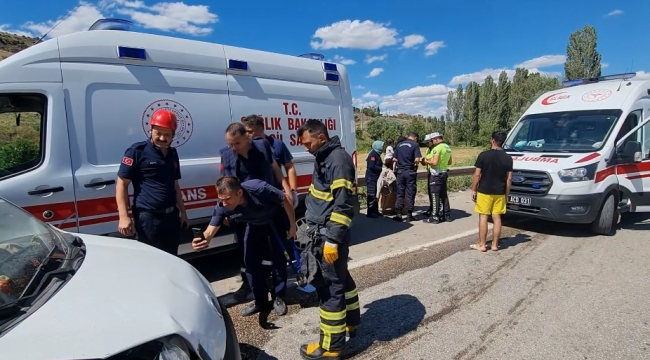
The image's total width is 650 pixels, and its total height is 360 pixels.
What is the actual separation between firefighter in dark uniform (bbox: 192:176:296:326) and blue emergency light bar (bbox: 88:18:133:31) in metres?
2.11

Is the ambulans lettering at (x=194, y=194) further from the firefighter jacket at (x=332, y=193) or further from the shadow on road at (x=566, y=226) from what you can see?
the shadow on road at (x=566, y=226)

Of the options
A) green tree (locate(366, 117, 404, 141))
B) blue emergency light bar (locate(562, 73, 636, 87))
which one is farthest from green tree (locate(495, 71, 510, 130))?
blue emergency light bar (locate(562, 73, 636, 87))

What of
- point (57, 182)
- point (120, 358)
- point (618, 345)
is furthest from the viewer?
point (57, 182)

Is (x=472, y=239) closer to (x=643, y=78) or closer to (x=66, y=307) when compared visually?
(x=643, y=78)

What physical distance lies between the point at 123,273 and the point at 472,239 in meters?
5.20

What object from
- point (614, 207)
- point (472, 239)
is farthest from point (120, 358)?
point (614, 207)

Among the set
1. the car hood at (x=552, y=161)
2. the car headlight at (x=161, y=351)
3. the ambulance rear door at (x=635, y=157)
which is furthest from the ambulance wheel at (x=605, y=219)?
the car headlight at (x=161, y=351)

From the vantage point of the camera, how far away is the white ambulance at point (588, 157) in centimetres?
587

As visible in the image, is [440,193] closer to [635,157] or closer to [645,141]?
[635,157]

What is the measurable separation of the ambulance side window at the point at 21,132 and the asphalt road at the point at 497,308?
2.38 m

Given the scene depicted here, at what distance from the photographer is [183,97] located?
4.22 metres

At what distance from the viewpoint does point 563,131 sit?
671cm

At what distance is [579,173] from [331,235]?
4.82 m

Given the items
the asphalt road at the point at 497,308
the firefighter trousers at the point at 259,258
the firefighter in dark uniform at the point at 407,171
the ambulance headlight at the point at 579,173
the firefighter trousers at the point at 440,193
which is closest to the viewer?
the asphalt road at the point at 497,308
